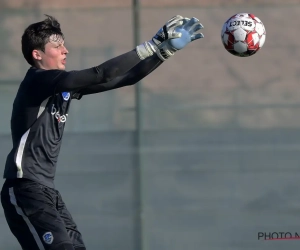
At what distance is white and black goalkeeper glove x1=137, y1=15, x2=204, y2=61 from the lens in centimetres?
416

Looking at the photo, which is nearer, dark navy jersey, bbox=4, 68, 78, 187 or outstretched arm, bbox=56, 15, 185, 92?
outstretched arm, bbox=56, 15, 185, 92

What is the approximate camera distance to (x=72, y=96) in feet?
14.9

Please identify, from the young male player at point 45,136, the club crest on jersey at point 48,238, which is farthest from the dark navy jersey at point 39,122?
the club crest on jersey at point 48,238

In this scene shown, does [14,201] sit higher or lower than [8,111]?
lower

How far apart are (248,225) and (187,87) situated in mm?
1233

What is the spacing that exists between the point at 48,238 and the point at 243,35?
1887mm

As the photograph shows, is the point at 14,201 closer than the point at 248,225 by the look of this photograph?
Yes

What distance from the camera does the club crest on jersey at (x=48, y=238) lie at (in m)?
4.04

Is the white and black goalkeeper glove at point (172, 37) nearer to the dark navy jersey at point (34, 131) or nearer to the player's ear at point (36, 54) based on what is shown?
the dark navy jersey at point (34, 131)

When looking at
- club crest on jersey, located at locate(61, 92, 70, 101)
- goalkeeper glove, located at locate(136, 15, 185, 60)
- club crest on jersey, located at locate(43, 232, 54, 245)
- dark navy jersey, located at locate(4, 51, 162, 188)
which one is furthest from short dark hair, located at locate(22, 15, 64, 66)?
club crest on jersey, located at locate(43, 232, 54, 245)

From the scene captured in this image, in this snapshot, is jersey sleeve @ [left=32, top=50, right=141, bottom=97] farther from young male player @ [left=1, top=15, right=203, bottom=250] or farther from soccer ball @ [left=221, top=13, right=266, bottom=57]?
soccer ball @ [left=221, top=13, right=266, bottom=57]

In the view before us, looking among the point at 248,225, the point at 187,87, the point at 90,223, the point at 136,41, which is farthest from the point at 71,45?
the point at 248,225

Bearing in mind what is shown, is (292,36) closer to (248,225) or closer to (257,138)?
(257,138)

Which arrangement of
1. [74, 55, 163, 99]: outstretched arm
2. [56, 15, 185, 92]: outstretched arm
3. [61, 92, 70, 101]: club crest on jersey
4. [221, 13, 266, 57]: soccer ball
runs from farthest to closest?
[221, 13, 266, 57]: soccer ball
[74, 55, 163, 99]: outstretched arm
[61, 92, 70, 101]: club crest on jersey
[56, 15, 185, 92]: outstretched arm
